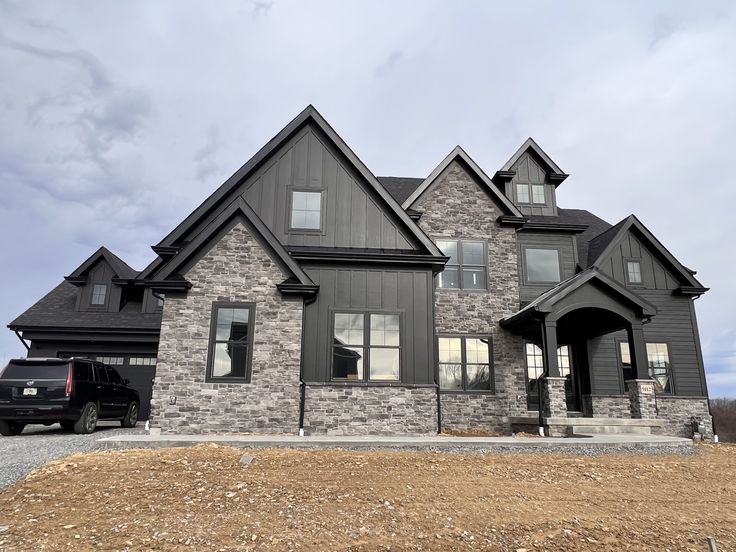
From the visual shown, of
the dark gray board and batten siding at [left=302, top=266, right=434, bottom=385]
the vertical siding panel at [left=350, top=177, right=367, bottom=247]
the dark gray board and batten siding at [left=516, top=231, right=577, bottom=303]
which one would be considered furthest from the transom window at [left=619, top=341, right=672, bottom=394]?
the vertical siding panel at [left=350, top=177, right=367, bottom=247]

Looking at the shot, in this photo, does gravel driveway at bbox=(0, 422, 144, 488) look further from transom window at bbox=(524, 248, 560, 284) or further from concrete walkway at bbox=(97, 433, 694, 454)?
transom window at bbox=(524, 248, 560, 284)

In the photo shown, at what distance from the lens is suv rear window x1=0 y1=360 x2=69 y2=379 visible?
1124cm

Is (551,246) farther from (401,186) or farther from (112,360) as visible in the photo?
(112,360)

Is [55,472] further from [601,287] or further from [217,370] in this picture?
[601,287]

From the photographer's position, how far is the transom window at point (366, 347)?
11.6 metres

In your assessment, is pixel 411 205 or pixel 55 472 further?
pixel 411 205

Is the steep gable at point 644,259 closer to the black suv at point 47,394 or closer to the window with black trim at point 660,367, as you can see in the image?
the window with black trim at point 660,367

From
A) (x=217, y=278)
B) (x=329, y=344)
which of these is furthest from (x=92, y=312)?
(x=329, y=344)

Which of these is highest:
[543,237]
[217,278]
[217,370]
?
[543,237]

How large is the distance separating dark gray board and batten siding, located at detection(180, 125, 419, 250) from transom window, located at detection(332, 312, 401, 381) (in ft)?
6.44

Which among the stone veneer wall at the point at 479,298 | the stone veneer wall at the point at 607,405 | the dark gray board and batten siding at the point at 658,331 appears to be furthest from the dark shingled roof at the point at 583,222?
the stone veneer wall at the point at 607,405

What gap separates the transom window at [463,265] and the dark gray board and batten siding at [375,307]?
284cm

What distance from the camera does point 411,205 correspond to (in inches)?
609

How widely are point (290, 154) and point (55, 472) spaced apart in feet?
29.7
